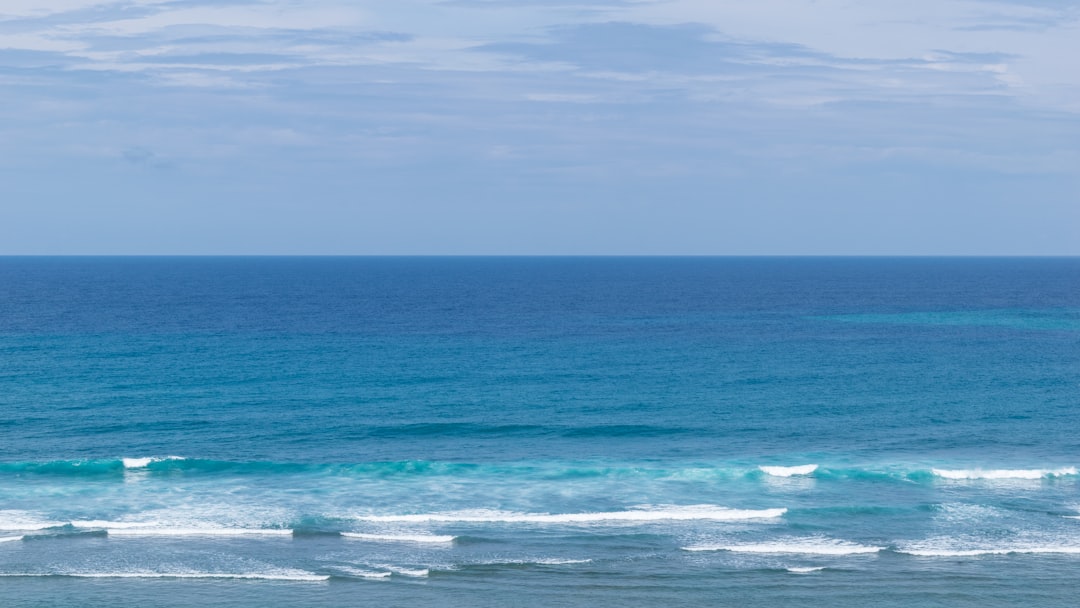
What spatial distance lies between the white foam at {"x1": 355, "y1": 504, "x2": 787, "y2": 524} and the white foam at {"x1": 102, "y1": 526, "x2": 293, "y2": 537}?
131 inches

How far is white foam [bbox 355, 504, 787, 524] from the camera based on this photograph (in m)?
38.5

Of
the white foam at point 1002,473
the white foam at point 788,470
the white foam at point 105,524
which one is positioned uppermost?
the white foam at point 788,470

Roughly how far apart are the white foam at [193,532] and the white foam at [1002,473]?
26.8m

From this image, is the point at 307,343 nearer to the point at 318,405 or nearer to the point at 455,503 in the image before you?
the point at 318,405

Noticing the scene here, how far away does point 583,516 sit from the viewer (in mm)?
38969

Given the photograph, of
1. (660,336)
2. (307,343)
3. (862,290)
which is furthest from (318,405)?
(862,290)

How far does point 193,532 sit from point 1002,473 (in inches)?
1259

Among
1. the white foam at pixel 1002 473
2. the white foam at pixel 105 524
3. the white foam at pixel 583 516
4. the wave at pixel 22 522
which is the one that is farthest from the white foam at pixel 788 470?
the wave at pixel 22 522

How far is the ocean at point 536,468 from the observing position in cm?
3219

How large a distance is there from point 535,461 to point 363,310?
255 feet

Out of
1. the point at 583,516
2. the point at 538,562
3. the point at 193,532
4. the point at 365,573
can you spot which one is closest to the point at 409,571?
the point at 365,573

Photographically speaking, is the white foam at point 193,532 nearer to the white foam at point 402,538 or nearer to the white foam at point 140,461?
the white foam at point 402,538

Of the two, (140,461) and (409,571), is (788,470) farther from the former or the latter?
(140,461)

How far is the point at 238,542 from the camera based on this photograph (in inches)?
1410
